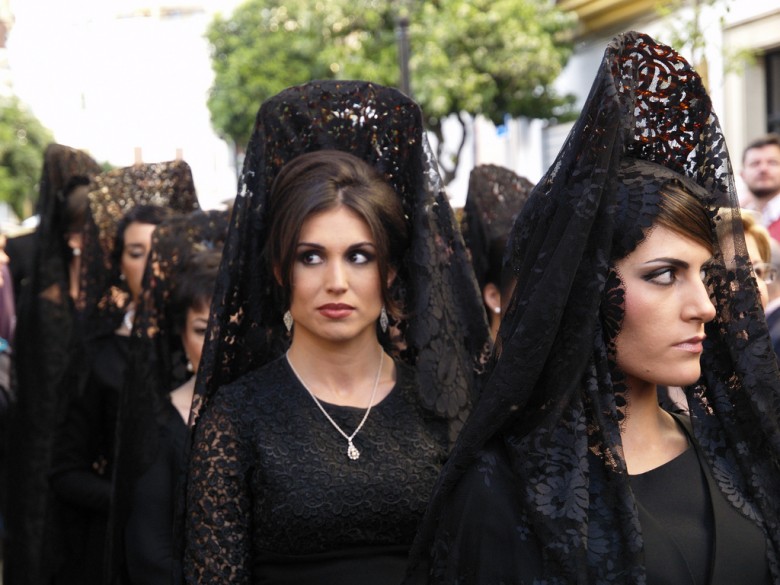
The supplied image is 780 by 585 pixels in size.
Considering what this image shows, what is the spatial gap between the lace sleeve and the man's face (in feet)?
17.3

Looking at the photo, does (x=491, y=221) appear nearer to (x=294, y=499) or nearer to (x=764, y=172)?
(x=294, y=499)

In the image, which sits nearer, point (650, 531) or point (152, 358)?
point (650, 531)

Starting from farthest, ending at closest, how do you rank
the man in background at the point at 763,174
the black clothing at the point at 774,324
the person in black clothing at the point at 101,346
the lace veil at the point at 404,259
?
the man in background at the point at 763,174, the person in black clothing at the point at 101,346, the black clothing at the point at 774,324, the lace veil at the point at 404,259

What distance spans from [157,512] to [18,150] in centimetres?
4040

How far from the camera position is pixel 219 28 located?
23047 millimetres

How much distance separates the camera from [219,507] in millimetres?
2918

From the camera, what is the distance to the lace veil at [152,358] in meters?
3.81

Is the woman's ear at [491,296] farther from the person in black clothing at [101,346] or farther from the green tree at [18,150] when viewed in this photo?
the green tree at [18,150]

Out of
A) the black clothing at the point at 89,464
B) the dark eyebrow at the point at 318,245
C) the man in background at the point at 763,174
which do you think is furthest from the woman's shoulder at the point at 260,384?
the man in background at the point at 763,174

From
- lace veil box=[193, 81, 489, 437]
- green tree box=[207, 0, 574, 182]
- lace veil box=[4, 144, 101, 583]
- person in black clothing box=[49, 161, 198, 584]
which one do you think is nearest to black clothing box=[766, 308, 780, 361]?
lace veil box=[193, 81, 489, 437]

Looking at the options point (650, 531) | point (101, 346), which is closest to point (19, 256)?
point (101, 346)

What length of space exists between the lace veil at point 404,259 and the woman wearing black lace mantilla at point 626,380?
2.88ft

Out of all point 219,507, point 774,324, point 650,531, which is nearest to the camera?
point 650,531

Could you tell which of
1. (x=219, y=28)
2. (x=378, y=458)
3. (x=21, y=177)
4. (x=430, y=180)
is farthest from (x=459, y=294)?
(x=21, y=177)
